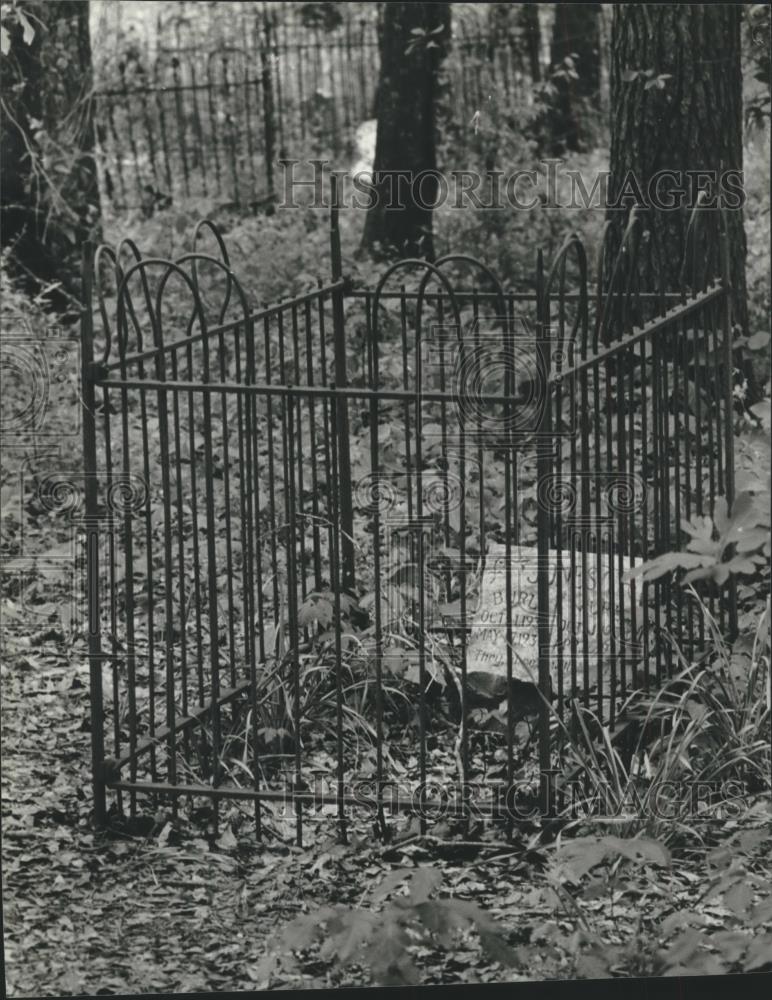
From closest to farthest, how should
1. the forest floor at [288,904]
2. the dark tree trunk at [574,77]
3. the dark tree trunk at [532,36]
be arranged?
the forest floor at [288,904] → the dark tree trunk at [574,77] → the dark tree trunk at [532,36]

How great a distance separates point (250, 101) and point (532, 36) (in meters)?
2.78

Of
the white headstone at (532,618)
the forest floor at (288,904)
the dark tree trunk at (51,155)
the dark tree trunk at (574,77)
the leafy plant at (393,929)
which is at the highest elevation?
the dark tree trunk at (574,77)

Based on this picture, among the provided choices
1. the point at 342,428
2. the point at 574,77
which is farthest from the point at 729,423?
the point at 574,77

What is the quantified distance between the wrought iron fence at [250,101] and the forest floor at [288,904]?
8906 millimetres

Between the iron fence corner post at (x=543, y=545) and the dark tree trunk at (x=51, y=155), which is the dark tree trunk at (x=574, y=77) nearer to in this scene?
the dark tree trunk at (x=51, y=155)

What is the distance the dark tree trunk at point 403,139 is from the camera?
368 inches

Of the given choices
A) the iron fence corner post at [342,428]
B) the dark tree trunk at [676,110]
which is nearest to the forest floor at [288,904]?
the iron fence corner post at [342,428]

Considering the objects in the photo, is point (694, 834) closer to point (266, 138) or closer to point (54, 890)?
point (54, 890)

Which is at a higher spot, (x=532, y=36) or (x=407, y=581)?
(x=532, y=36)

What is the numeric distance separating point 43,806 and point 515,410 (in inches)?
72.1

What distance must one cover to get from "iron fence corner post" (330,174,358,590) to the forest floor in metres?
1.33

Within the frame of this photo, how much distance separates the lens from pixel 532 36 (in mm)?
14055

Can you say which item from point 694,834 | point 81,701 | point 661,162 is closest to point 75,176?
point 661,162

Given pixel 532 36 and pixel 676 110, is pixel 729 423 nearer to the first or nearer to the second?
pixel 676 110
